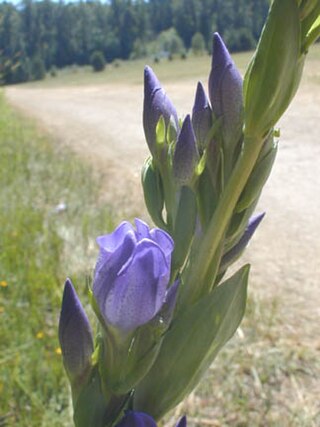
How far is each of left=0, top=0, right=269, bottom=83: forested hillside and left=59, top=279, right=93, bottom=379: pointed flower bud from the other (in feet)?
134

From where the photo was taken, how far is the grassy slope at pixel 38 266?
8.55 ft

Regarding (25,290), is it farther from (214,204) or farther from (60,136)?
(60,136)

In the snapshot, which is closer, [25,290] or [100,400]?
[100,400]

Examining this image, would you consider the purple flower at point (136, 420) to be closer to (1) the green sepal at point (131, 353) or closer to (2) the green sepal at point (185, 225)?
(1) the green sepal at point (131, 353)

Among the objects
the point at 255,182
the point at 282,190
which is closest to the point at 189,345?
the point at 255,182

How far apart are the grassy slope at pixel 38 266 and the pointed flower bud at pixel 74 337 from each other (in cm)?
103

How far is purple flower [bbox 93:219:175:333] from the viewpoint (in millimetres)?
839

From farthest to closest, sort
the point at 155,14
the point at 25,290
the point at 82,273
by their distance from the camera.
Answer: the point at 155,14, the point at 82,273, the point at 25,290

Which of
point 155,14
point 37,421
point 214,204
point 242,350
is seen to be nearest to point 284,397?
point 242,350

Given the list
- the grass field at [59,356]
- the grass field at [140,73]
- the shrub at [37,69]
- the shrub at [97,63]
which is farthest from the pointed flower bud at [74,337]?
the shrub at [97,63]

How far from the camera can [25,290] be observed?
3422mm

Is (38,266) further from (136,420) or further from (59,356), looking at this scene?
(136,420)

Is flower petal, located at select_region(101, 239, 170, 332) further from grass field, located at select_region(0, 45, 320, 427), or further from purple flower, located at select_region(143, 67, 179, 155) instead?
grass field, located at select_region(0, 45, 320, 427)

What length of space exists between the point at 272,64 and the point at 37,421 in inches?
78.3
